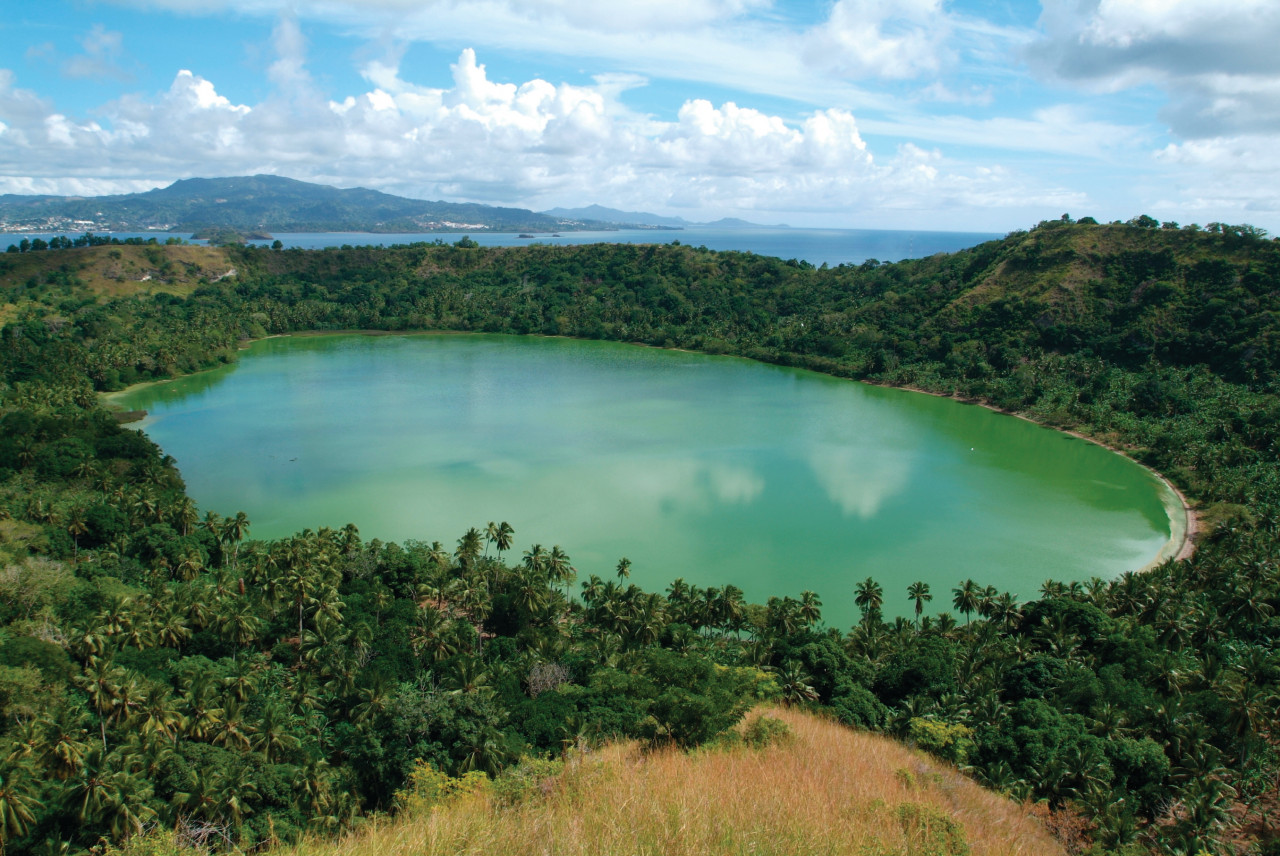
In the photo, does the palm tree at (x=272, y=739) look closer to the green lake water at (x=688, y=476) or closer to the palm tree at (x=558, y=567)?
the palm tree at (x=558, y=567)

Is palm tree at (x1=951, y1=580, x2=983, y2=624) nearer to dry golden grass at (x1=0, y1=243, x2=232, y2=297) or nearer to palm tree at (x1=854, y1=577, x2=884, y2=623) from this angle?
palm tree at (x1=854, y1=577, x2=884, y2=623)

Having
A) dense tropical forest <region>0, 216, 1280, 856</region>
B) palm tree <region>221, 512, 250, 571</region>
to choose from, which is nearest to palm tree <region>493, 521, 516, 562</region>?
dense tropical forest <region>0, 216, 1280, 856</region>

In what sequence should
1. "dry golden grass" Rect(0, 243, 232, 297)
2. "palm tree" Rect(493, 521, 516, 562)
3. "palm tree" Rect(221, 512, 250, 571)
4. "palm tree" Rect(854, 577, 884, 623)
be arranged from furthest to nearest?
"dry golden grass" Rect(0, 243, 232, 297), "palm tree" Rect(493, 521, 516, 562), "palm tree" Rect(221, 512, 250, 571), "palm tree" Rect(854, 577, 884, 623)

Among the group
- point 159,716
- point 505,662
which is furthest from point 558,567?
point 159,716

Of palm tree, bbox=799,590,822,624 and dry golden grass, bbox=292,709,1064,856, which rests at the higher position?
dry golden grass, bbox=292,709,1064,856

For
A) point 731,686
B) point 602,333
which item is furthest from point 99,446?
point 602,333

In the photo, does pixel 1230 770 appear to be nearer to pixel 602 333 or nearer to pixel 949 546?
pixel 949 546

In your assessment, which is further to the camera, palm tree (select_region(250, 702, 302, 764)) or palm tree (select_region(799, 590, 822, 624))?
palm tree (select_region(799, 590, 822, 624))

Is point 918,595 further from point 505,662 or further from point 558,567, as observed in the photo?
point 505,662
